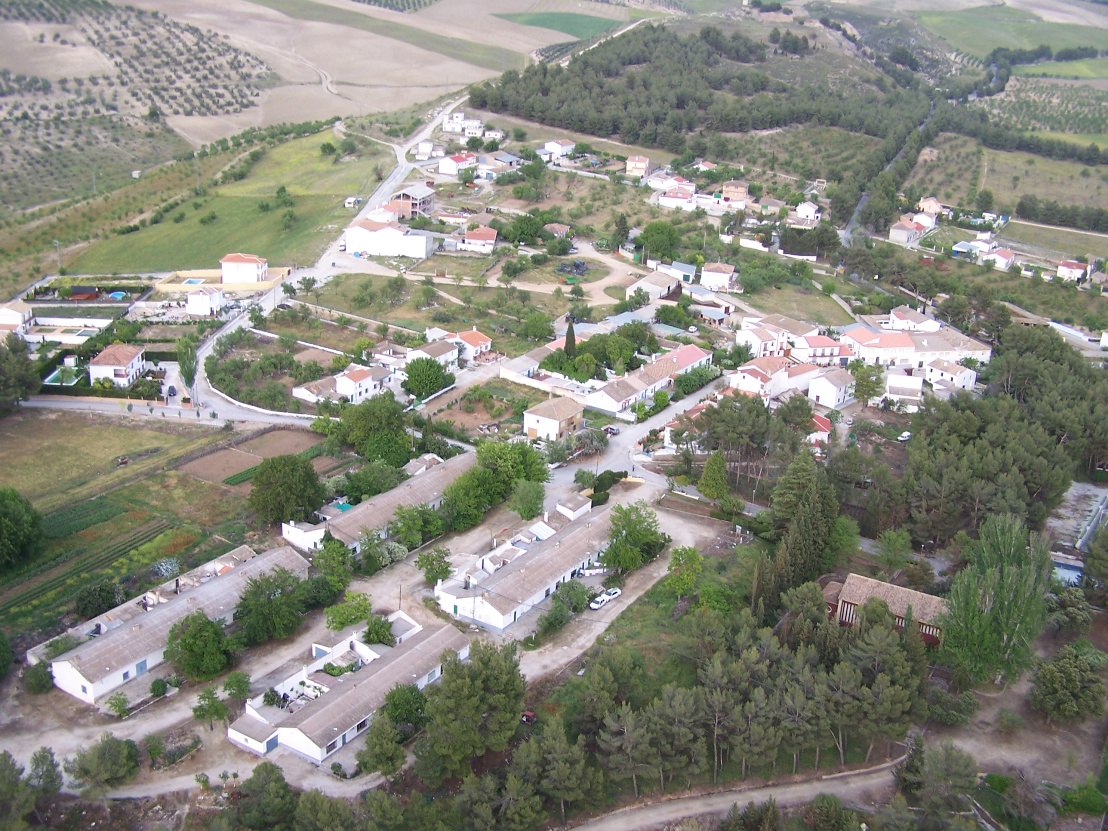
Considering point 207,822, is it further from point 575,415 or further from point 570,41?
point 570,41

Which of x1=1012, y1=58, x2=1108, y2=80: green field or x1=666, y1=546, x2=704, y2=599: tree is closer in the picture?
x1=666, y1=546, x2=704, y2=599: tree

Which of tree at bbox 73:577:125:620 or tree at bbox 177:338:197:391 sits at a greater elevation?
tree at bbox 73:577:125:620

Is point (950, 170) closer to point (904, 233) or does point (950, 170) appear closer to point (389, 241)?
point (904, 233)

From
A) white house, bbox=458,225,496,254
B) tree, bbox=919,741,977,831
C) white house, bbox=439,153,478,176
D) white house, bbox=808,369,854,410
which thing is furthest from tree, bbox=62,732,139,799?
white house, bbox=439,153,478,176

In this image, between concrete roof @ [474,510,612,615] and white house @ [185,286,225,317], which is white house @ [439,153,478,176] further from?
concrete roof @ [474,510,612,615]

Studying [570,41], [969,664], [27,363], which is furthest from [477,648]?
[570,41]
